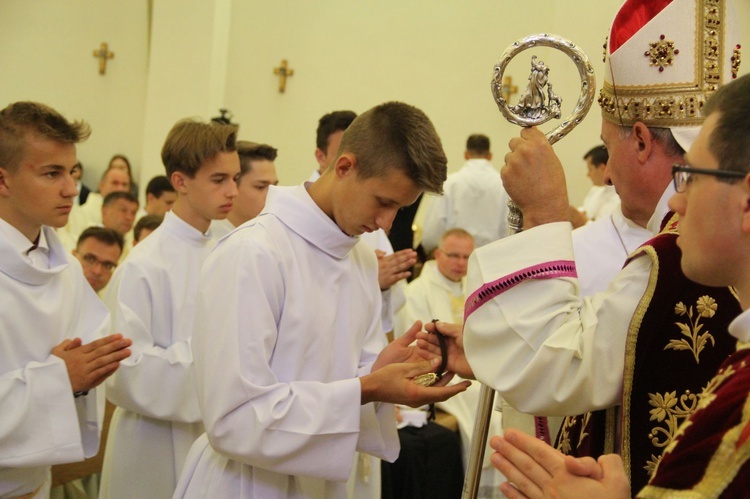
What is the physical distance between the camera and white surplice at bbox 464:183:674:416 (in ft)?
6.70

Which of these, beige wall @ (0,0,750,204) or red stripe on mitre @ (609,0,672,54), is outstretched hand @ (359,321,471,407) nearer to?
red stripe on mitre @ (609,0,672,54)

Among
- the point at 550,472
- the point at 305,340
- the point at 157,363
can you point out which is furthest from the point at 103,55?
the point at 550,472

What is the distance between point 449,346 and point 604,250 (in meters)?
1.06

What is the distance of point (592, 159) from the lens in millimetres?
9188

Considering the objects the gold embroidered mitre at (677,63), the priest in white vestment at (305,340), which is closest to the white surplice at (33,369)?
the priest in white vestment at (305,340)

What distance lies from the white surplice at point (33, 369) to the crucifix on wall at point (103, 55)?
9.56 meters

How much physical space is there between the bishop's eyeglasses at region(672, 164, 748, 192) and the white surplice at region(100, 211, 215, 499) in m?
2.41

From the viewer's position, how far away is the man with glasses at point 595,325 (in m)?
2.07

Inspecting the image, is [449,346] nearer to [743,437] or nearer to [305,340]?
[305,340]

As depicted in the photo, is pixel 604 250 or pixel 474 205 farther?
pixel 474 205

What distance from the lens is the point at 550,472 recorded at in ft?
5.67

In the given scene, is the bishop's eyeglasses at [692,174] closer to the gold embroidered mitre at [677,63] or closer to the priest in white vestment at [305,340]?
the gold embroidered mitre at [677,63]

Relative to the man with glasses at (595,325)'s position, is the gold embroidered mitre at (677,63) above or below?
above

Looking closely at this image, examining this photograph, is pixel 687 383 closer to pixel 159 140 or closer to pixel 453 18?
pixel 159 140
